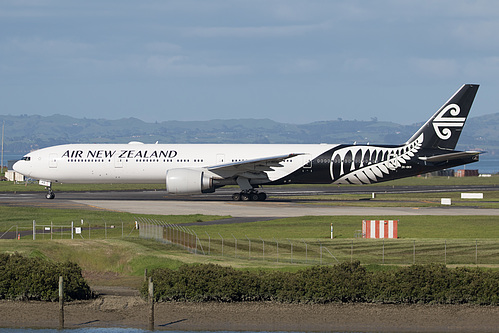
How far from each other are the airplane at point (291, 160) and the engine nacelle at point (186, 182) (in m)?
2.44

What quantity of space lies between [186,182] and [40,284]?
127 feet

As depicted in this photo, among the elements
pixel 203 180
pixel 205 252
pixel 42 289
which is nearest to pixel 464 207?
pixel 203 180

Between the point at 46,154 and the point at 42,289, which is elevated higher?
the point at 46,154

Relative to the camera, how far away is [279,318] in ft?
92.7

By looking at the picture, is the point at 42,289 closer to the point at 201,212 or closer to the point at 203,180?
the point at 201,212

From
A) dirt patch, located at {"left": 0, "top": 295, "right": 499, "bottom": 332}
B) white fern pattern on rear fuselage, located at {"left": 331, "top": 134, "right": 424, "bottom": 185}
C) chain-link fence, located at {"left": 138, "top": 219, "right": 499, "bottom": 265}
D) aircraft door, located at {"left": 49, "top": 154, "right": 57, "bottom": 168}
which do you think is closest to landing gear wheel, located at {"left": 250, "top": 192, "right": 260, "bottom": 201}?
white fern pattern on rear fuselage, located at {"left": 331, "top": 134, "right": 424, "bottom": 185}

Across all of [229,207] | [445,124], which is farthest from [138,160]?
[445,124]

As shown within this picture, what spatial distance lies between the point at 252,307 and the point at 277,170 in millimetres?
43041

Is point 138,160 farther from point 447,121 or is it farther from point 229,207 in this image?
point 447,121

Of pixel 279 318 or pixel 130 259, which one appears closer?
pixel 279 318

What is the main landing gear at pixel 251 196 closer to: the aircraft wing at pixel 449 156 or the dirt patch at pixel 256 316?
the aircraft wing at pixel 449 156

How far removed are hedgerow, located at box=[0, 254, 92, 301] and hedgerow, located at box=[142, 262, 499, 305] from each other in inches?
106

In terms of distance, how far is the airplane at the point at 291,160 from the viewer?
71812 millimetres

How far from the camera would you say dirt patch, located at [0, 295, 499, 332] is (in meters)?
27.3
